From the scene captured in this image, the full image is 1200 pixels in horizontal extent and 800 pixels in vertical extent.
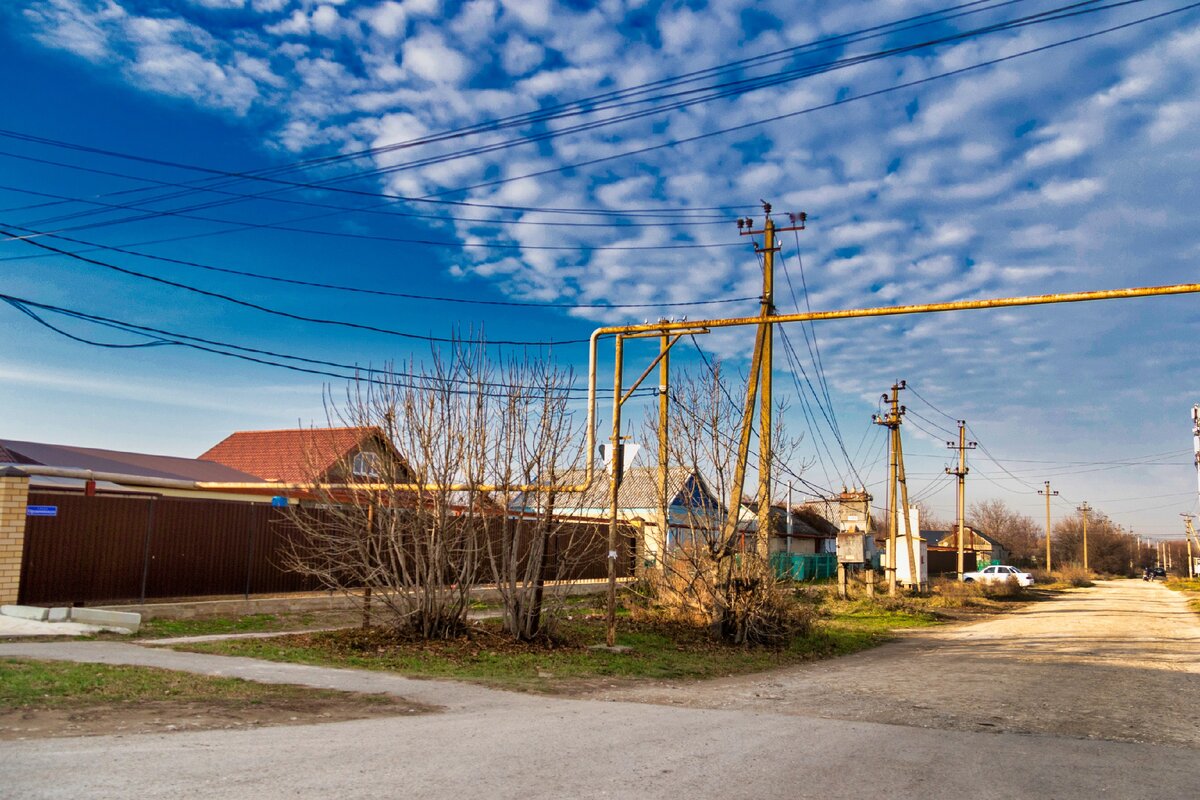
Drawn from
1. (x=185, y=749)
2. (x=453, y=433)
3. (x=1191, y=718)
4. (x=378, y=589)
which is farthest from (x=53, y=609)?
(x=1191, y=718)

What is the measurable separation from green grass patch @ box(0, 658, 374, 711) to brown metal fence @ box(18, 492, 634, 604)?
5338mm

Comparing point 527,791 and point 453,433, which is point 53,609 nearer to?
point 453,433

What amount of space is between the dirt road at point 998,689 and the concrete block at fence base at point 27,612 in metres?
8.97

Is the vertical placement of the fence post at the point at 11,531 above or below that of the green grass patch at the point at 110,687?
above

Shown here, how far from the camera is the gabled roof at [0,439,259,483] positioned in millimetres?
25500

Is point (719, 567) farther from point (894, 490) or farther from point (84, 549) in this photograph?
point (894, 490)

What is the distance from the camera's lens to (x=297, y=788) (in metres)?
5.52

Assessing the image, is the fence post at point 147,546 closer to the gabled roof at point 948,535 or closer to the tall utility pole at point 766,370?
the tall utility pole at point 766,370

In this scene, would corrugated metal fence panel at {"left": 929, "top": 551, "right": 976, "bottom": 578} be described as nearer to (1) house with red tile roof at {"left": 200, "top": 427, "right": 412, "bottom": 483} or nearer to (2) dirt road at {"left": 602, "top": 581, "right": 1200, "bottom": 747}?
(1) house with red tile roof at {"left": 200, "top": 427, "right": 412, "bottom": 483}

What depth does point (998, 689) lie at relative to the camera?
39.2ft

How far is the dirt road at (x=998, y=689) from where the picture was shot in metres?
9.53

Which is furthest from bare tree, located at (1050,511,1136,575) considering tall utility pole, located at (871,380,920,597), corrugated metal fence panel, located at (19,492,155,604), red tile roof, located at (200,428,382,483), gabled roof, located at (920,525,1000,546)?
corrugated metal fence panel, located at (19,492,155,604)

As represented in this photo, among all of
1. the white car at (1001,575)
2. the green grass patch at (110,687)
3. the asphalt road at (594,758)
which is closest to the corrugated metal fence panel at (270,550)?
the green grass patch at (110,687)

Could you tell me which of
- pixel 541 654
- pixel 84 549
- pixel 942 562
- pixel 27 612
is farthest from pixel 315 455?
pixel 942 562
